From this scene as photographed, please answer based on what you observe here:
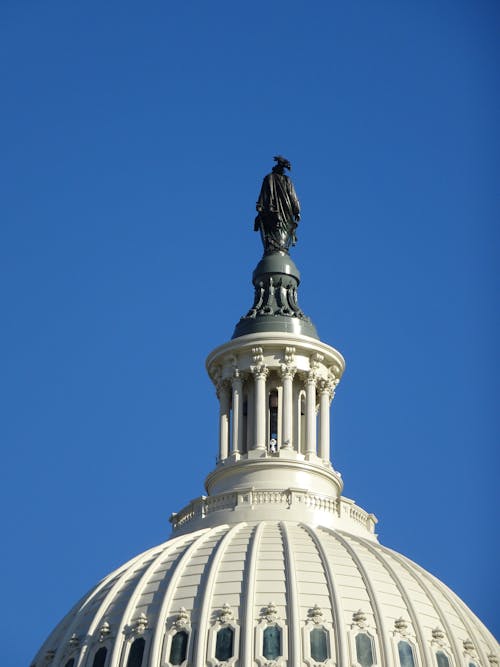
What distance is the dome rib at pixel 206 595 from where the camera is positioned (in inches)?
3959

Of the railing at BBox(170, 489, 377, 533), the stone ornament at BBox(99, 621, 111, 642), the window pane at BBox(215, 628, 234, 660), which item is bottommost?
the window pane at BBox(215, 628, 234, 660)

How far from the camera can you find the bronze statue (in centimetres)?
12575

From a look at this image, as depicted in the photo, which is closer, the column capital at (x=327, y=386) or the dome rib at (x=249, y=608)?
the dome rib at (x=249, y=608)

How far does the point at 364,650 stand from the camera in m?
102

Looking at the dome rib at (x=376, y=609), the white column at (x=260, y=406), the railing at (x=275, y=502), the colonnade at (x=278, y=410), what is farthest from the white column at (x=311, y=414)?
the dome rib at (x=376, y=609)

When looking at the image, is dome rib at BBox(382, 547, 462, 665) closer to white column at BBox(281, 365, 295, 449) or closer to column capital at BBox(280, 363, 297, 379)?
white column at BBox(281, 365, 295, 449)

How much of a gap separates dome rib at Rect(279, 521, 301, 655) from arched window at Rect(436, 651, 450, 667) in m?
6.39

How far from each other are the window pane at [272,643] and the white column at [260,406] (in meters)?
16.3

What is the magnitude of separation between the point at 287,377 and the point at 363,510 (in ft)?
24.6

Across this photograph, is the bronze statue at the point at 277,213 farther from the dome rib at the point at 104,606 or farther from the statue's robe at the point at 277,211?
the dome rib at the point at 104,606

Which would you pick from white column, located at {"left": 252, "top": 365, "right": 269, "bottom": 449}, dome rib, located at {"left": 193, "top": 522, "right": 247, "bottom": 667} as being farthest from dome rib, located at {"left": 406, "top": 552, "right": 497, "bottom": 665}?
white column, located at {"left": 252, "top": 365, "right": 269, "bottom": 449}

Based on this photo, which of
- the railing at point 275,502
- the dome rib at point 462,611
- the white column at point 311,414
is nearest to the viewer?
the dome rib at point 462,611

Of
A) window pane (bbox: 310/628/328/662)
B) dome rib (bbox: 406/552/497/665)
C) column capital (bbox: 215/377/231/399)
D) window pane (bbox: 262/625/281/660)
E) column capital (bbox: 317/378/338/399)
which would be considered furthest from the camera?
column capital (bbox: 215/377/231/399)

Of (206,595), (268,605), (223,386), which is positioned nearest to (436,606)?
(268,605)
